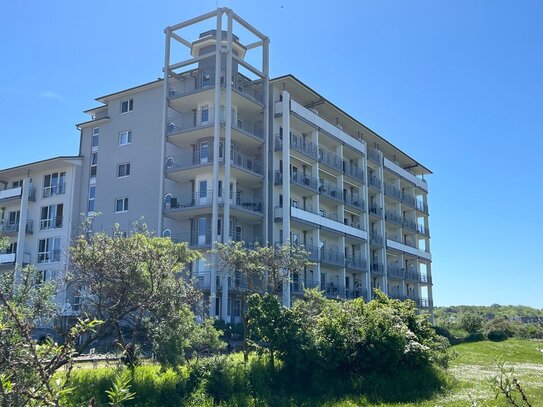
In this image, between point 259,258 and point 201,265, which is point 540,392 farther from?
point 201,265

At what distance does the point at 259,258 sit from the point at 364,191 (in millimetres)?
32049

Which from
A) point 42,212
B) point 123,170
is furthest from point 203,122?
point 42,212

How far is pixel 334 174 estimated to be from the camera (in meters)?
49.2

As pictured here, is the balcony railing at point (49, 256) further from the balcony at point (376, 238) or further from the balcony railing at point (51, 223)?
the balcony at point (376, 238)

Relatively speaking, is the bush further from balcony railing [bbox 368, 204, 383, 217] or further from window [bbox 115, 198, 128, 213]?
window [bbox 115, 198, 128, 213]

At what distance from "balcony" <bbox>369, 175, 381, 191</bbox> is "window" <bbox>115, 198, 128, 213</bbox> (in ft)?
80.7

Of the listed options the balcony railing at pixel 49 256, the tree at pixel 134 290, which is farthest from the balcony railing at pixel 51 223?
the tree at pixel 134 290

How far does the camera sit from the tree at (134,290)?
16125 mm

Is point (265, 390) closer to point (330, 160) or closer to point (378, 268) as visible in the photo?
point (330, 160)

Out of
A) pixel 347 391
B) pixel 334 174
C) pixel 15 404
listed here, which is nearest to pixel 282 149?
pixel 334 174

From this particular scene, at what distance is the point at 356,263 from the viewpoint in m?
50.1

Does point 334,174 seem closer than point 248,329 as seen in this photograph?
No

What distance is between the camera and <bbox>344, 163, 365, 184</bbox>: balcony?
2012 inches

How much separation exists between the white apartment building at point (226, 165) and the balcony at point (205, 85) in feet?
0.34
